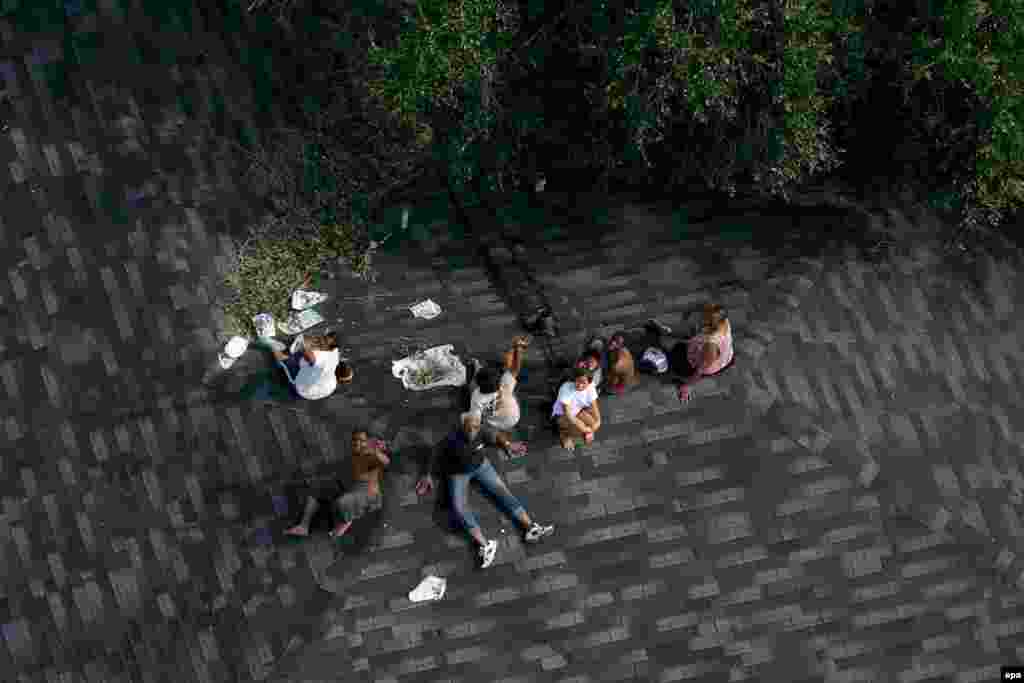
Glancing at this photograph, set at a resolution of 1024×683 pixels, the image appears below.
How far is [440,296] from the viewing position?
15.2 meters

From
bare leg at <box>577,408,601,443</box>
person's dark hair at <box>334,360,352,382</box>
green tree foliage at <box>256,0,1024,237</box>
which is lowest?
bare leg at <box>577,408,601,443</box>

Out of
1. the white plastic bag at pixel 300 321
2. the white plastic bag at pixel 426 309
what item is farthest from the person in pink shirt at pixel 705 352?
the white plastic bag at pixel 300 321

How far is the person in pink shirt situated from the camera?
44.6ft

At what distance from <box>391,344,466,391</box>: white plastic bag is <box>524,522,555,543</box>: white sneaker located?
2046 mm

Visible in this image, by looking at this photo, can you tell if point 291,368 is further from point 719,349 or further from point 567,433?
point 719,349

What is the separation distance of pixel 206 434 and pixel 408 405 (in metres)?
2.48

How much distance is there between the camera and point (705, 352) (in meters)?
13.7

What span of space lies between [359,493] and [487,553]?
5.54 feet

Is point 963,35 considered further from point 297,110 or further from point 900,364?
point 297,110

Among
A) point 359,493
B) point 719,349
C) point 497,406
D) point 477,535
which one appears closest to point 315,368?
point 359,493

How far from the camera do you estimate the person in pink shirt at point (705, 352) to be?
13586 millimetres

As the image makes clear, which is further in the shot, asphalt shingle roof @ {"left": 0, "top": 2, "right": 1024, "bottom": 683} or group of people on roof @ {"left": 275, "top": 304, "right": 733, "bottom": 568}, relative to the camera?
asphalt shingle roof @ {"left": 0, "top": 2, "right": 1024, "bottom": 683}

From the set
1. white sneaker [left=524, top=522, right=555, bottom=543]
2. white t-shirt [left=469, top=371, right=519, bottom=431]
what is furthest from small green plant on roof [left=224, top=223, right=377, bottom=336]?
white sneaker [left=524, top=522, right=555, bottom=543]

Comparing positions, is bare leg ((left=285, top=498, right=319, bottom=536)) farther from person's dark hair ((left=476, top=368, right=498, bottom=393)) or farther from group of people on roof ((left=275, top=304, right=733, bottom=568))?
person's dark hair ((left=476, top=368, right=498, bottom=393))
